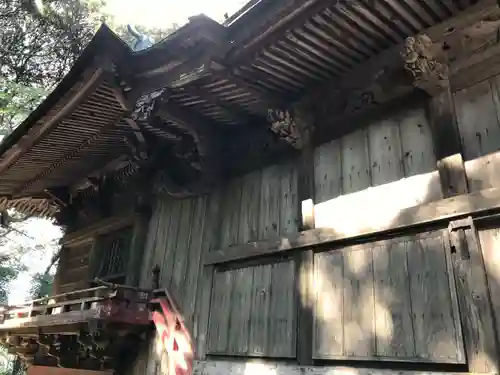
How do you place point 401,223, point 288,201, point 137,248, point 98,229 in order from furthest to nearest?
point 98,229, point 137,248, point 288,201, point 401,223

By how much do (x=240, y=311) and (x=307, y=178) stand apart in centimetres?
168

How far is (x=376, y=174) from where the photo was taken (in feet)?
13.3

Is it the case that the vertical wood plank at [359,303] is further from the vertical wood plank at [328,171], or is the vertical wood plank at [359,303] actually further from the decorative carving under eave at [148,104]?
the decorative carving under eave at [148,104]

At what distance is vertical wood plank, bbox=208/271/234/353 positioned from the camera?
4750mm

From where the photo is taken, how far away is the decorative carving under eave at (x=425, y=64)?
360 cm

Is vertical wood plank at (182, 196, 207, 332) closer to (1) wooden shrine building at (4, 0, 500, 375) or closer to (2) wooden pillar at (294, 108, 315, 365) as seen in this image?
(1) wooden shrine building at (4, 0, 500, 375)

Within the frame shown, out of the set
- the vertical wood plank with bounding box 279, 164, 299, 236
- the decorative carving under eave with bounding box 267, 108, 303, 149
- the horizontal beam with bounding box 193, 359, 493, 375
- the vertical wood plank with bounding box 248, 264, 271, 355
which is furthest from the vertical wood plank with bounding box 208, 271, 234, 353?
the decorative carving under eave with bounding box 267, 108, 303, 149

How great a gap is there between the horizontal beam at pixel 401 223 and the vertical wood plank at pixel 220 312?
267mm

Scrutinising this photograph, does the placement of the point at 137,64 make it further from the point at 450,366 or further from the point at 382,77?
the point at 450,366

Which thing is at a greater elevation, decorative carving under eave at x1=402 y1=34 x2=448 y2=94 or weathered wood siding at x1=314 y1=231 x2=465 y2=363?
decorative carving under eave at x1=402 y1=34 x2=448 y2=94

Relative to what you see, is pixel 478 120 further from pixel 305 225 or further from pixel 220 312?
pixel 220 312

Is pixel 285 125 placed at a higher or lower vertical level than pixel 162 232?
higher

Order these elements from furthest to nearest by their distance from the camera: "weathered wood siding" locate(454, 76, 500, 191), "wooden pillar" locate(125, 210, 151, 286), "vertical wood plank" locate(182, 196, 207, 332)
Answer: "wooden pillar" locate(125, 210, 151, 286) < "vertical wood plank" locate(182, 196, 207, 332) < "weathered wood siding" locate(454, 76, 500, 191)

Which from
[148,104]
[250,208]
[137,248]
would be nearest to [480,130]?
[250,208]
